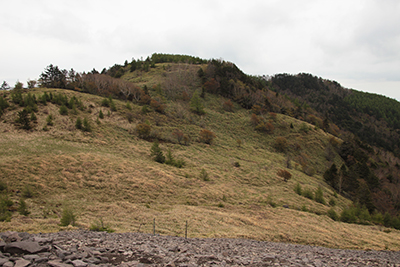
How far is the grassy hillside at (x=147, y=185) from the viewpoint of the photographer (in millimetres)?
14688

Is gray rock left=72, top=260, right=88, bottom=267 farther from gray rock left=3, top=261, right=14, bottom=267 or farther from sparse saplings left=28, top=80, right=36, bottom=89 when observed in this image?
sparse saplings left=28, top=80, right=36, bottom=89

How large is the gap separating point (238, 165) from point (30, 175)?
101 ft

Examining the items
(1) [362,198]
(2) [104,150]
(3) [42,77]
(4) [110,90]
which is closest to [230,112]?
(4) [110,90]

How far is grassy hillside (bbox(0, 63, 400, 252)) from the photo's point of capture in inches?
578

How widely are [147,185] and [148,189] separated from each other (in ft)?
2.71

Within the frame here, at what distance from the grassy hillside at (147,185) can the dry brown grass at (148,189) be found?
0.09 metres

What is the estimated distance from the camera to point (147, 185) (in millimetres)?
22766

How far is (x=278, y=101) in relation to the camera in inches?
4028

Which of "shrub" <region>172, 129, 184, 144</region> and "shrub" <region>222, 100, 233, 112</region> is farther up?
"shrub" <region>222, 100, 233, 112</region>

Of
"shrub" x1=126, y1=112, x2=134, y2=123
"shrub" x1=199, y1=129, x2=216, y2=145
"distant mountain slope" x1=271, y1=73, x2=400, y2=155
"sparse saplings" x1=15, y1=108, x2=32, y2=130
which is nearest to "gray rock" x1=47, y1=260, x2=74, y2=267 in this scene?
"sparse saplings" x1=15, y1=108, x2=32, y2=130

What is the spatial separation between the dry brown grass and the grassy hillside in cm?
9

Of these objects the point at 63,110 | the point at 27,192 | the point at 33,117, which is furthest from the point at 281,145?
the point at 33,117

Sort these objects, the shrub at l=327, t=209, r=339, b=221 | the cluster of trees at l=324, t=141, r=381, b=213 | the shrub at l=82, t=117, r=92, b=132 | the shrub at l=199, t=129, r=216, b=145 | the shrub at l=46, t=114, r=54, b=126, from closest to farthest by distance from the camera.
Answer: the shrub at l=327, t=209, r=339, b=221 → the shrub at l=46, t=114, r=54, b=126 → the cluster of trees at l=324, t=141, r=381, b=213 → the shrub at l=82, t=117, r=92, b=132 → the shrub at l=199, t=129, r=216, b=145

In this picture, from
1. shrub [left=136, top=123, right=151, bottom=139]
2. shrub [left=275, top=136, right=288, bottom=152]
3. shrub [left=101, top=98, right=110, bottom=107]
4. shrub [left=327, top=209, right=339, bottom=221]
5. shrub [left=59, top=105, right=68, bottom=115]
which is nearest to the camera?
shrub [left=327, top=209, right=339, bottom=221]
